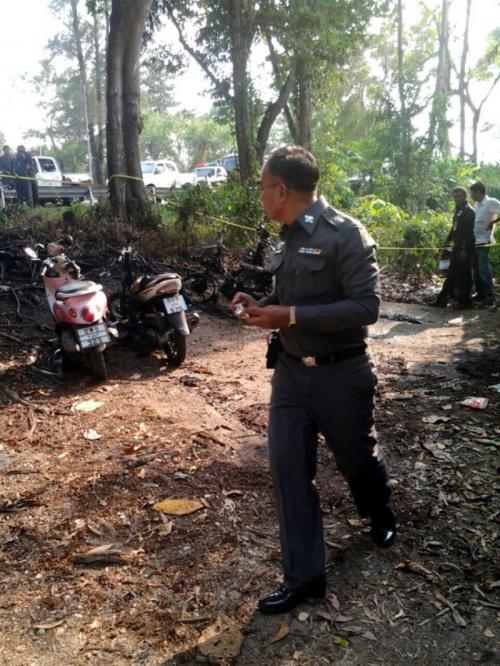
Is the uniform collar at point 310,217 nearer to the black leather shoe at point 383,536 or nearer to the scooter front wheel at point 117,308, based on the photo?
the black leather shoe at point 383,536

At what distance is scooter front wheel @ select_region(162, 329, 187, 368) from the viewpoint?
5947 millimetres

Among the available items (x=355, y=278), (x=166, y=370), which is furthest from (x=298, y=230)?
(x=166, y=370)

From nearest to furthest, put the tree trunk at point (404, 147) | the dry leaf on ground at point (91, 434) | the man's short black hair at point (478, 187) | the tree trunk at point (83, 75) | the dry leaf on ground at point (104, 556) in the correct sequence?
the dry leaf on ground at point (104, 556) < the dry leaf on ground at point (91, 434) < the man's short black hair at point (478, 187) < the tree trunk at point (404, 147) < the tree trunk at point (83, 75)

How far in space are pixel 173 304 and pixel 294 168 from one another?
3.71m

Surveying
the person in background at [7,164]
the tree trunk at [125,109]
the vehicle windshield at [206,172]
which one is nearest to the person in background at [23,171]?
the person in background at [7,164]

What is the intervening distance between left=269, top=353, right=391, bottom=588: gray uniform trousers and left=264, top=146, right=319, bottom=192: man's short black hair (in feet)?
2.49

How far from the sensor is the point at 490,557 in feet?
9.13

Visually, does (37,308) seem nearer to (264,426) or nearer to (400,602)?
(264,426)

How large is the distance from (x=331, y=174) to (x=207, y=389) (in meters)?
10.3

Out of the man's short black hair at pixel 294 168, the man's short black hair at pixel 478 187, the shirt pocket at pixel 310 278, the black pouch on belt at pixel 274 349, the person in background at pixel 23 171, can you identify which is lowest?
the black pouch on belt at pixel 274 349

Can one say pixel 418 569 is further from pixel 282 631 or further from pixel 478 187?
pixel 478 187

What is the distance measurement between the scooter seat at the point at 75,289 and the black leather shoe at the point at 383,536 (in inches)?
144

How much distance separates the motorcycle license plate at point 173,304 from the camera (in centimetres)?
582

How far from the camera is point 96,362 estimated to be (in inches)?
211
